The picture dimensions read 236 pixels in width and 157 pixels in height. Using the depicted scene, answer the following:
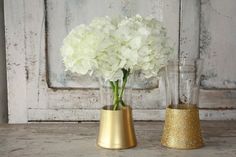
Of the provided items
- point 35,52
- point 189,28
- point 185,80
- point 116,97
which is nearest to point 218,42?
point 189,28

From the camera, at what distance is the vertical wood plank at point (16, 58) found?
113cm

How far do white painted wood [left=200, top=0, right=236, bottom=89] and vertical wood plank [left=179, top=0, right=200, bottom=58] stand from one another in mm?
19

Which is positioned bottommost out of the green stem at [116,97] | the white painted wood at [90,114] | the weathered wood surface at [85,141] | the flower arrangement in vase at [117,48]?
the weathered wood surface at [85,141]

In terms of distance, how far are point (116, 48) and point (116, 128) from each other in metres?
0.21

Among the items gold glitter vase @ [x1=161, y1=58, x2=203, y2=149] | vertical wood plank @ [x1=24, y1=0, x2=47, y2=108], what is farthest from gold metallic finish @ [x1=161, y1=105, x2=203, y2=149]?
vertical wood plank @ [x1=24, y1=0, x2=47, y2=108]

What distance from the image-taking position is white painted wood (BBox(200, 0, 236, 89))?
3.71ft

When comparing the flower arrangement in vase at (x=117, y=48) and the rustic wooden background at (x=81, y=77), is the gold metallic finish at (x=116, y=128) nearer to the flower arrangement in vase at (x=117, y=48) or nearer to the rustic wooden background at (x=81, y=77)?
the flower arrangement in vase at (x=117, y=48)

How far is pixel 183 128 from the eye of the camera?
86 cm

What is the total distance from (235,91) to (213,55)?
0.47 ft

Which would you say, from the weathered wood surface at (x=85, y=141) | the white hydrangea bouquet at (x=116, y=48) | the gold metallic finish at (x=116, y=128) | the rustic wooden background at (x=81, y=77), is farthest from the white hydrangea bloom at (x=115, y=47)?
the rustic wooden background at (x=81, y=77)

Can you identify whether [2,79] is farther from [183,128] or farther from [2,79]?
[183,128]

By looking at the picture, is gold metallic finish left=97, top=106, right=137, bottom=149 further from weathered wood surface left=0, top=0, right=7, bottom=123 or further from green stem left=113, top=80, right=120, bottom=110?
weathered wood surface left=0, top=0, right=7, bottom=123

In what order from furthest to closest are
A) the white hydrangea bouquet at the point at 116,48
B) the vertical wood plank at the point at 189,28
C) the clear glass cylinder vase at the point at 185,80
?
1. the vertical wood plank at the point at 189,28
2. the clear glass cylinder vase at the point at 185,80
3. the white hydrangea bouquet at the point at 116,48

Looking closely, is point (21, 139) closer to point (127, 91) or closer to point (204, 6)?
point (127, 91)
